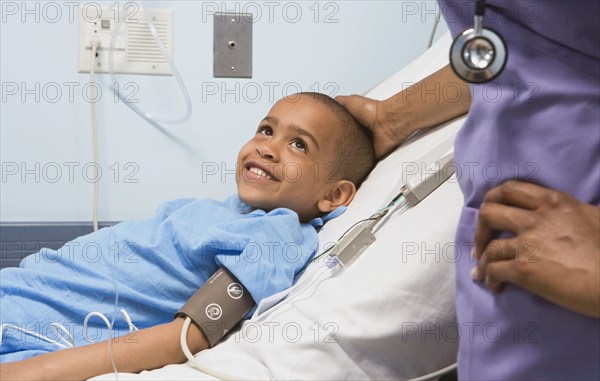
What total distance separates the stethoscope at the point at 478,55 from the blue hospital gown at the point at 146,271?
1.83ft

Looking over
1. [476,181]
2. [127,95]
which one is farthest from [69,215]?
[476,181]

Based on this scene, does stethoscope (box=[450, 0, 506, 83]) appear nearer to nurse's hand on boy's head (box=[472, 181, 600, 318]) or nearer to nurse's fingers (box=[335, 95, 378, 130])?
nurse's hand on boy's head (box=[472, 181, 600, 318])

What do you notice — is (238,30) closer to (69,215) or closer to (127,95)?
(127,95)

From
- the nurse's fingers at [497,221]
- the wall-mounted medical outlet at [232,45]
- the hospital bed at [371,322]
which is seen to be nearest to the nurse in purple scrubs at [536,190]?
the nurse's fingers at [497,221]

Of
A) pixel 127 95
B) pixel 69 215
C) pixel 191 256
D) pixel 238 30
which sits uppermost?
pixel 238 30

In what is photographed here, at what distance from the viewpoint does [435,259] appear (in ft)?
3.18

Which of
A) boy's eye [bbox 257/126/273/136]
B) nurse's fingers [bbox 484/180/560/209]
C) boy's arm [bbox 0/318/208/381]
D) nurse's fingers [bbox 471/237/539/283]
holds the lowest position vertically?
boy's arm [bbox 0/318/208/381]

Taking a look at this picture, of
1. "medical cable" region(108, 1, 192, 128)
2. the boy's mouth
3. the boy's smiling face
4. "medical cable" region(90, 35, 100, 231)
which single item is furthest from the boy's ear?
"medical cable" region(90, 35, 100, 231)

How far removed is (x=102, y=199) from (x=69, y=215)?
0.27ft

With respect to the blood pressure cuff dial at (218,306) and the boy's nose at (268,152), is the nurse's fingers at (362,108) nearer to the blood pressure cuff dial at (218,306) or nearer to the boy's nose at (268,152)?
the boy's nose at (268,152)

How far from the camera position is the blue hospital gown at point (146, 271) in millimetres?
1148

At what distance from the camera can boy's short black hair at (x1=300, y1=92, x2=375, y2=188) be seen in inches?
53.7

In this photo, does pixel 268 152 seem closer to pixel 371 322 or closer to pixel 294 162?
pixel 294 162

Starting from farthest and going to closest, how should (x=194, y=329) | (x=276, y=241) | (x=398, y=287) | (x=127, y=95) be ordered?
(x=127, y=95) → (x=276, y=241) → (x=194, y=329) → (x=398, y=287)
